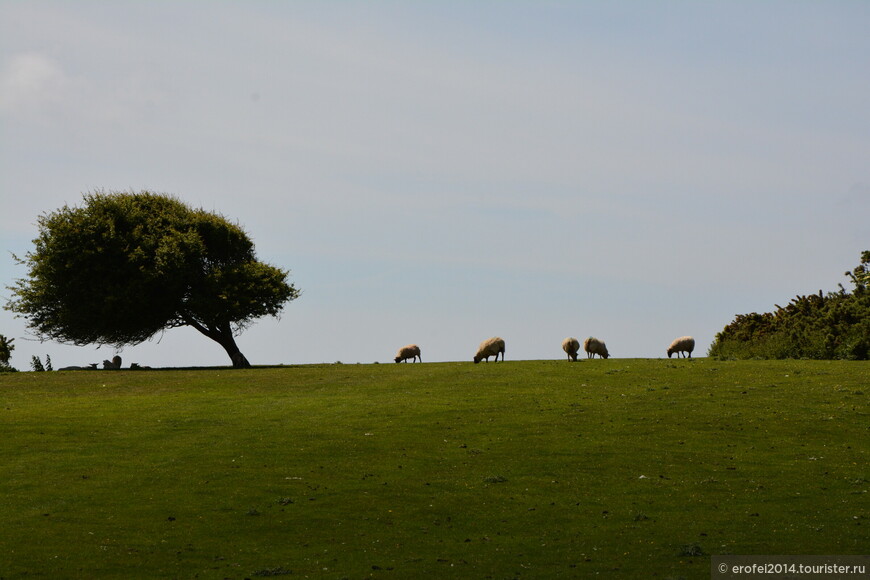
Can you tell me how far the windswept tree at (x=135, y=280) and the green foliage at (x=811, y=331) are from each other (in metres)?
34.0

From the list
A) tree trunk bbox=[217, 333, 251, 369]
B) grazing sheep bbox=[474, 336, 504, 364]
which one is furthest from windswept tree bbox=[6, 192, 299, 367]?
grazing sheep bbox=[474, 336, 504, 364]

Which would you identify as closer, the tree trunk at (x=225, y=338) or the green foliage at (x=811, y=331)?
the green foliage at (x=811, y=331)

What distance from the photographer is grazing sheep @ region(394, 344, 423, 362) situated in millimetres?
68125

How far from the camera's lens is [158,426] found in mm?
38469

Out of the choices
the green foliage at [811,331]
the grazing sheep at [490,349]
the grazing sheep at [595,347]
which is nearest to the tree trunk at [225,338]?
the grazing sheep at [490,349]

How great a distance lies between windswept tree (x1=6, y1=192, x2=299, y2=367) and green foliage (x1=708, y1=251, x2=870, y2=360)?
33956mm

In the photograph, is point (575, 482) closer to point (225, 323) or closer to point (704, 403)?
point (704, 403)

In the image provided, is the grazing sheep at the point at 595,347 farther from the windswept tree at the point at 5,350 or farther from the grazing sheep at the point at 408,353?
the windswept tree at the point at 5,350

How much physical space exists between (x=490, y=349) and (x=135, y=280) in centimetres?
2669

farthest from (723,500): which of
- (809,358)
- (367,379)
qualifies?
(809,358)

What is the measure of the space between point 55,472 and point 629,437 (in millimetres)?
20386

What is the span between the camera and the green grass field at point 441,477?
23.3 meters

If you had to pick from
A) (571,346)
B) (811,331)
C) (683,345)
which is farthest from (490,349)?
(811,331)

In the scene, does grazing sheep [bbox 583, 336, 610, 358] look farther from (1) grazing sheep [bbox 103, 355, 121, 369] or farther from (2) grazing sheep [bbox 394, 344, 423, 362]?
(1) grazing sheep [bbox 103, 355, 121, 369]
